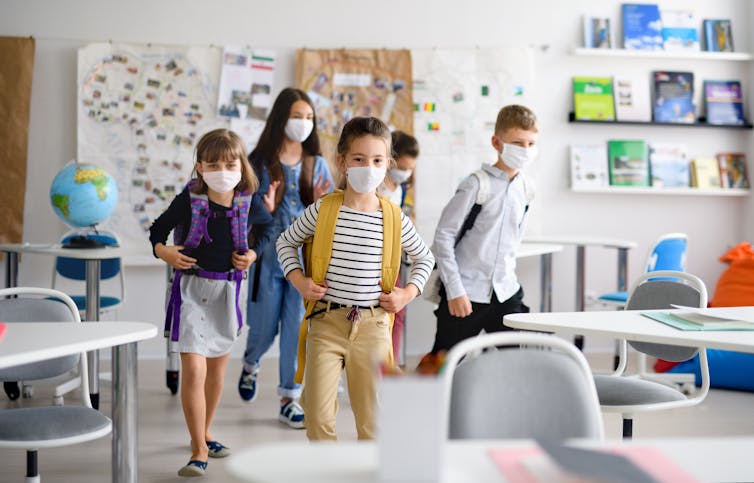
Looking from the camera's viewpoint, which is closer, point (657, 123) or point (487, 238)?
point (487, 238)

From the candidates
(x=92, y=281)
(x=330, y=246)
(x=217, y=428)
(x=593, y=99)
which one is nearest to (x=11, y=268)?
(x=92, y=281)

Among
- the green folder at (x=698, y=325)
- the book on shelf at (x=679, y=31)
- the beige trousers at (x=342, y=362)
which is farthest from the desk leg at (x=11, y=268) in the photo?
the book on shelf at (x=679, y=31)

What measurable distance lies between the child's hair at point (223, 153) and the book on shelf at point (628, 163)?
312 cm

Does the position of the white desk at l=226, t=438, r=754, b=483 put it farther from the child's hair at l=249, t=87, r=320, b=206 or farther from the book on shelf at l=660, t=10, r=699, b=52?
the book on shelf at l=660, t=10, r=699, b=52

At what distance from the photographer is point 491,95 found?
5.41 metres

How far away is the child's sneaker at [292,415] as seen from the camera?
12.2ft

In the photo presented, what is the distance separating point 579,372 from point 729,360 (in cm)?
→ 319

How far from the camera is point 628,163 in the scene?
219 inches

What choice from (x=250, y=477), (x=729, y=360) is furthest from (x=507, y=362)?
(x=729, y=360)

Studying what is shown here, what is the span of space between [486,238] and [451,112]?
2.34 m

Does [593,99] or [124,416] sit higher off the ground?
[593,99]

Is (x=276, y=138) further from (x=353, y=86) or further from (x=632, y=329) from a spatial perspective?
(x=632, y=329)

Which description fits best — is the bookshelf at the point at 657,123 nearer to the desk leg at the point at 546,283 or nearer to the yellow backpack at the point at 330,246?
the desk leg at the point at 546,283

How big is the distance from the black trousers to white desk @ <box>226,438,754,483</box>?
1791 mm
